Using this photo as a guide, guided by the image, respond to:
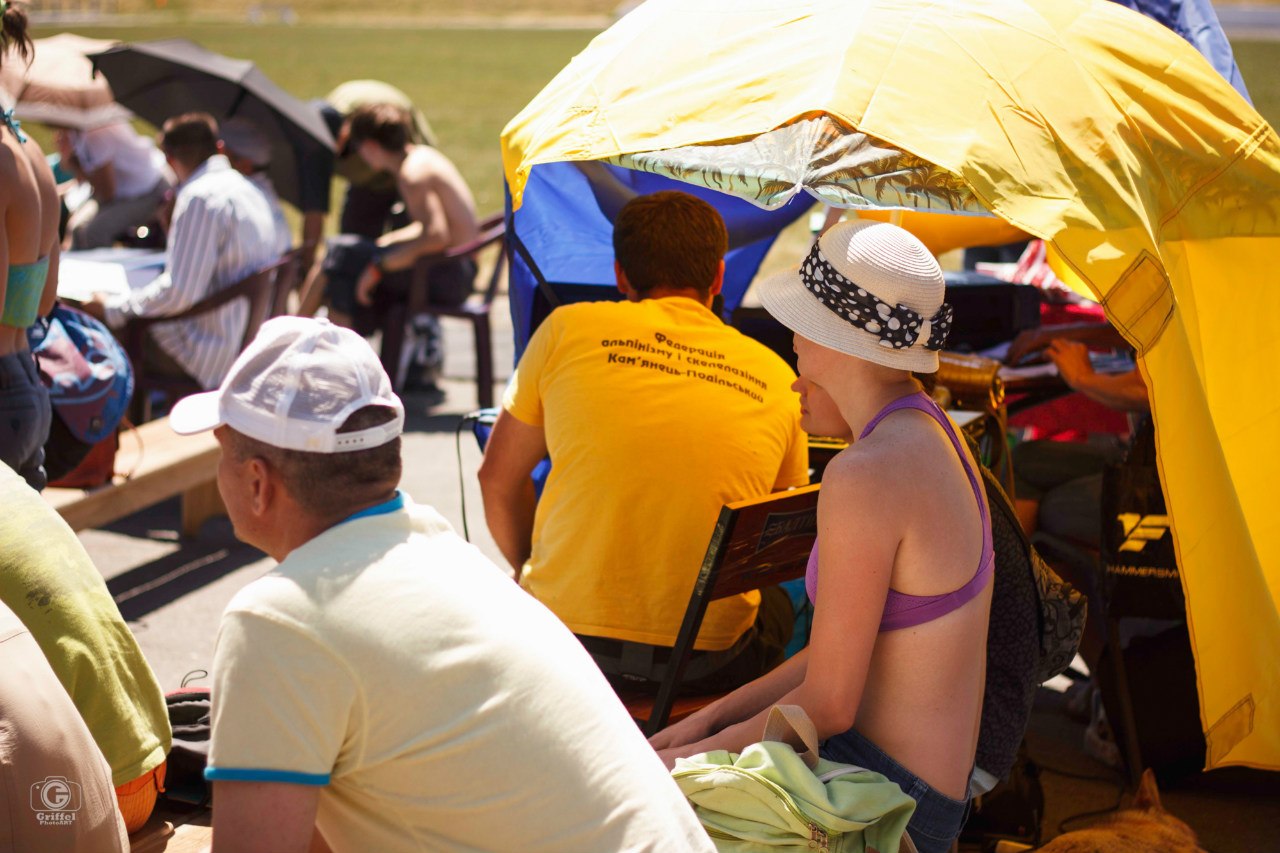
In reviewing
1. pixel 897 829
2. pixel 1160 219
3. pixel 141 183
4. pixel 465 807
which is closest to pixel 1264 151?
pixel 1160 219

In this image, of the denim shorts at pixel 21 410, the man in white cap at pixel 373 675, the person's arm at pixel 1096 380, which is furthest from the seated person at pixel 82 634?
the person's arm at pixel 1096 380

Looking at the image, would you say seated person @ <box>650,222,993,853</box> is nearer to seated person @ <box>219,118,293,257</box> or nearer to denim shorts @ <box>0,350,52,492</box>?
denim shorts @ <box>0,350,52,492</box>

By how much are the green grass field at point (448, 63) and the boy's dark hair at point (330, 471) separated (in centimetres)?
1396

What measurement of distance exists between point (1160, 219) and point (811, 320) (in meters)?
0.86

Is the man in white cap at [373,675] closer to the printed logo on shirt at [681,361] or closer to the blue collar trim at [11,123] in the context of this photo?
the printed logo on shirt at [681,361]

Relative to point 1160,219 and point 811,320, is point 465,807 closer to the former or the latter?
point 811,320

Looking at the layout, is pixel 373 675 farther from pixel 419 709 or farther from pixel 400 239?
pixel 400 239

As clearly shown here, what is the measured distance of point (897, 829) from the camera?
6.97 feet

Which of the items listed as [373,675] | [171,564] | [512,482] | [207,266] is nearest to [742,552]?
[512,482]

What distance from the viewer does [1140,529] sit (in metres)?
3.47

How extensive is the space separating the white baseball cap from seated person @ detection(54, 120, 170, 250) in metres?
6.01

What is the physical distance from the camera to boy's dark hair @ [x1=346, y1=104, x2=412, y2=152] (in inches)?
290

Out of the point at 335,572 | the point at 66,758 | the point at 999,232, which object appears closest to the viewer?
the point at 335,572

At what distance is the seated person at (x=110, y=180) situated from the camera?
717 cm
